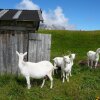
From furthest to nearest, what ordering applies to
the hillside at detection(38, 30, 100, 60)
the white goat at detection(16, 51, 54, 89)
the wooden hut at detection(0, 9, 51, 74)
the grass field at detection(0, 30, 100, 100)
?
the hillside at detection(38, 30, 100, 60), the wooden hut at detection(0, 9, 51, 74), the white goat at detection(16, 51, 54, 89), the grass field at detection(0, 30, 100, 100)

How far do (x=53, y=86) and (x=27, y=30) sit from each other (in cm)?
370

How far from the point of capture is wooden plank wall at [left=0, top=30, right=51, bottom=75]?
17812 millimetres

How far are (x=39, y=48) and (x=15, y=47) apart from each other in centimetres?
140

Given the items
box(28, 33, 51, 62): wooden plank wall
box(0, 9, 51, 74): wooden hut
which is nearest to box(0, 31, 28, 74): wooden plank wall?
box(0, 9, 51, 74): wooden hut

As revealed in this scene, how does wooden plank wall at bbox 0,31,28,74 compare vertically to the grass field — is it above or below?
above

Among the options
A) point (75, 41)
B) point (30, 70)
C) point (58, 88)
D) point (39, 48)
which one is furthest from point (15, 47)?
point (75, 41)

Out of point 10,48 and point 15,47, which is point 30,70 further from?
point 10,48

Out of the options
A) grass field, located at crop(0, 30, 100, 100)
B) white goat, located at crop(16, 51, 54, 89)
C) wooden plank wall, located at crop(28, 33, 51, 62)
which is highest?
wooden plank wall, located at crop(28, 33, 51, 62)

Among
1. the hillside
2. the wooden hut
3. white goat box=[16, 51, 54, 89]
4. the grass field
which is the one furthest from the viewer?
the hillside

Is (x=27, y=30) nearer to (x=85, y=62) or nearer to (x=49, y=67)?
(x=49, y=67)

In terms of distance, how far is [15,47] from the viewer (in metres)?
17.9

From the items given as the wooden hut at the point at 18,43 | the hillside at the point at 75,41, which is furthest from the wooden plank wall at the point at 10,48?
the hillside at the point at 75,41

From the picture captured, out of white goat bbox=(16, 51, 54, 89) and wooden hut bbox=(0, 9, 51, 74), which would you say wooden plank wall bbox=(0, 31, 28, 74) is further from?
white goat bbox=(16, 51, 54, 89)

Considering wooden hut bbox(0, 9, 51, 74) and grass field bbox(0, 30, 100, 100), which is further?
wooden hut bbox(0, 9, 51, 74)
